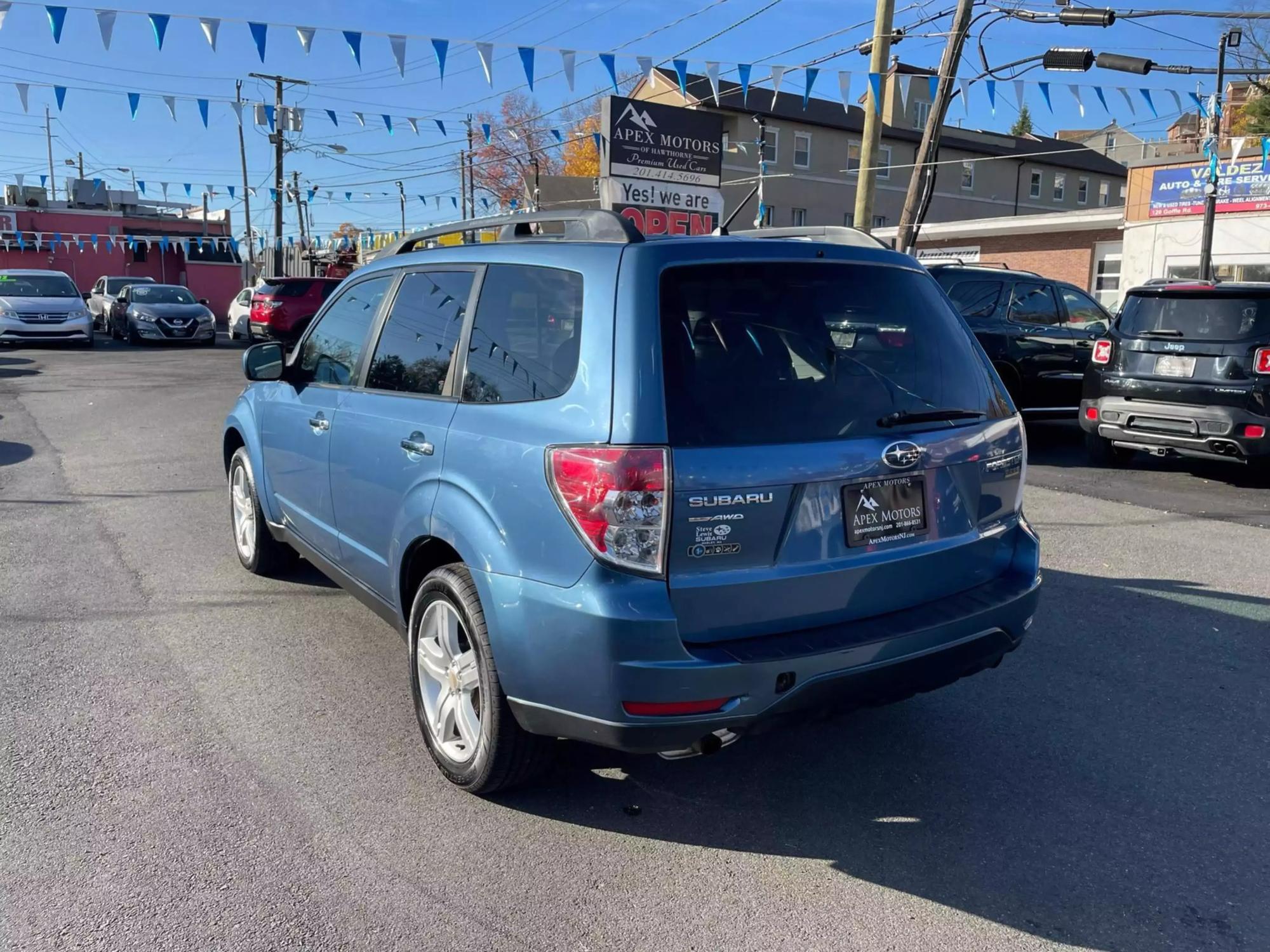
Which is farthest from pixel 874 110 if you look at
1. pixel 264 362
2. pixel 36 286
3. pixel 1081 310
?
pixel 36 286

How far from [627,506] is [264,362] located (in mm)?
3131

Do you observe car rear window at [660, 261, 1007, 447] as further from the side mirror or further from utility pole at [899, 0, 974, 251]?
utility pole at [899, 0, 974, 251]

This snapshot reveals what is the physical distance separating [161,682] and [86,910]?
165 cm

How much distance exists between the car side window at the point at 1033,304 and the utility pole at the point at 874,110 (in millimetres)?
3169

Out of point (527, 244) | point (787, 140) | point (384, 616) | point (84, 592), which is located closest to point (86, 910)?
point (384, 616)

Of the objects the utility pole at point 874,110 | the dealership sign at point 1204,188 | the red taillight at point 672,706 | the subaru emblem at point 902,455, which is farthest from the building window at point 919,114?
the red taillight at point 672,706

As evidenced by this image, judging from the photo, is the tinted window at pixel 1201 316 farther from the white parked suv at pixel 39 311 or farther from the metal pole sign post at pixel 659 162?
the white parked suv at pixel 39 311

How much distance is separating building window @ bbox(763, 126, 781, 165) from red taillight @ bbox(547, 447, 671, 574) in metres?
41.7

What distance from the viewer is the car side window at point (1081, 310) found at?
11352mm

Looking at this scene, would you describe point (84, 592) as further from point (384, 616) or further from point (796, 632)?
point (796, 632)

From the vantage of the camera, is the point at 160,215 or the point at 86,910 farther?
the point at 160,215

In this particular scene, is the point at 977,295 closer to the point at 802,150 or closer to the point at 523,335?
the point at 523,335

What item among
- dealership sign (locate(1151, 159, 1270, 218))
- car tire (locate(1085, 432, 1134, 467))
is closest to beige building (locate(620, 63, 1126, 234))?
dealership sign (locate(1151, 159, 1270, 218))

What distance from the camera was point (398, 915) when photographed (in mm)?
2756
